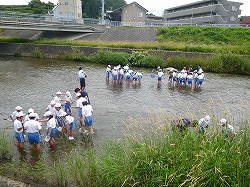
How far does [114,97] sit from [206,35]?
75.6 feet

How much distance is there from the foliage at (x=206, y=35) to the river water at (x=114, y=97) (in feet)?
34.9

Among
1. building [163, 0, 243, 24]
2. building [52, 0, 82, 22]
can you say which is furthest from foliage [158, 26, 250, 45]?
building [52, 0, 82, 22]

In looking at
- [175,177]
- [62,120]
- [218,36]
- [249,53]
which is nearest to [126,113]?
[62,120]

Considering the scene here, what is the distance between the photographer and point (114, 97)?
13.1 meters

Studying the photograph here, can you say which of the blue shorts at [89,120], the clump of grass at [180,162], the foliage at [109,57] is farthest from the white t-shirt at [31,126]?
the foliage at [109,57]

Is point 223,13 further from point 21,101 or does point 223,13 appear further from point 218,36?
point 21,101

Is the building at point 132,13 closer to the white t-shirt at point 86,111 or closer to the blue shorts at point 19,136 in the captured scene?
the white t-shirt at point 86,111

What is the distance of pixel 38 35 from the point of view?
34.1 m

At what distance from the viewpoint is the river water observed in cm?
907

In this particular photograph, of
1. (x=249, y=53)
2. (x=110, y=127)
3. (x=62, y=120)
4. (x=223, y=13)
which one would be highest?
(x=223, y=13)

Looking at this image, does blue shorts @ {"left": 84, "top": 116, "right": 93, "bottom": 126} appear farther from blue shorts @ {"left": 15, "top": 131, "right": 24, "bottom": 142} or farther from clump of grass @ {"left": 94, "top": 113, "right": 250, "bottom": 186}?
clump of grass @ {"left": 94, "top": 113, "right": 250, "bottom": 186}

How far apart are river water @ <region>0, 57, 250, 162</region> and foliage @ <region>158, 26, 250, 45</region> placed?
1065 centimetres

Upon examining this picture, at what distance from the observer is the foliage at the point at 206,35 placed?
2933 centimetres

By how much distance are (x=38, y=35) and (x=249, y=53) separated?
2897 centimetres
